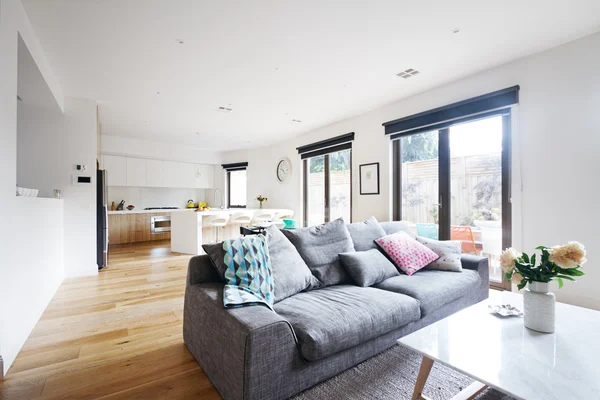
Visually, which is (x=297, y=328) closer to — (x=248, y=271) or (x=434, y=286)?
(x=248, y=271)

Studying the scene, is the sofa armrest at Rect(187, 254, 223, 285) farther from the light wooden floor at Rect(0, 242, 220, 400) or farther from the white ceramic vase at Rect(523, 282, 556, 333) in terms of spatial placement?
the white ceramic vase at Rect(523, 282, 556, 333)

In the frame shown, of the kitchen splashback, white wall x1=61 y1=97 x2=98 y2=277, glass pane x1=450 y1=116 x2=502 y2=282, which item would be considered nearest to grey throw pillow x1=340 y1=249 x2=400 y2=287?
glass pane x1=450 y1=116 x2=502 y2=282

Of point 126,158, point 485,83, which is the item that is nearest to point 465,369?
point 485,83

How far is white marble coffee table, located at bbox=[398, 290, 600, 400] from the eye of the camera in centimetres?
107

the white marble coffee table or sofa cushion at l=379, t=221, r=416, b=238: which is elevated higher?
sofa cushion at l=379, t=221, r=416, b=238

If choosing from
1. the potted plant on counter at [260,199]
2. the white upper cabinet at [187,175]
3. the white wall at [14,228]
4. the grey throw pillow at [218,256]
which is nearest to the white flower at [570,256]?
the grey throw pillow at [218,256]

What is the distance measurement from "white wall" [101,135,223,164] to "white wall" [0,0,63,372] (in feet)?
14.2

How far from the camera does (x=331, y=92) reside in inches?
161

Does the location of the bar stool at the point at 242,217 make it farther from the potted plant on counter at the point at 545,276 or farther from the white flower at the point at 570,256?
the white flower at the point at 570,256

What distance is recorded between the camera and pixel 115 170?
23.0 feet

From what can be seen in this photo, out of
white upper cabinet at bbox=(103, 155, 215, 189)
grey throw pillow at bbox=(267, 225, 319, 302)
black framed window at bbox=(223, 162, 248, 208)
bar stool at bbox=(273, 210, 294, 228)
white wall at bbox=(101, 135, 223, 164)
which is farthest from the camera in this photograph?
black framed window at bbox=(223, 162, 248, 208)

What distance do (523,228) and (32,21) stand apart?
17.0 ft

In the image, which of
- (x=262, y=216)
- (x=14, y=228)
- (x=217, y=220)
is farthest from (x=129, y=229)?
(x=14, y=228)

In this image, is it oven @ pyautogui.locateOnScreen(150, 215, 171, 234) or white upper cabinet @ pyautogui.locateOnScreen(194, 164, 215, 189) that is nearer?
oven @ pyautogui.locateOnScreen(150, 215, 171, 234)
